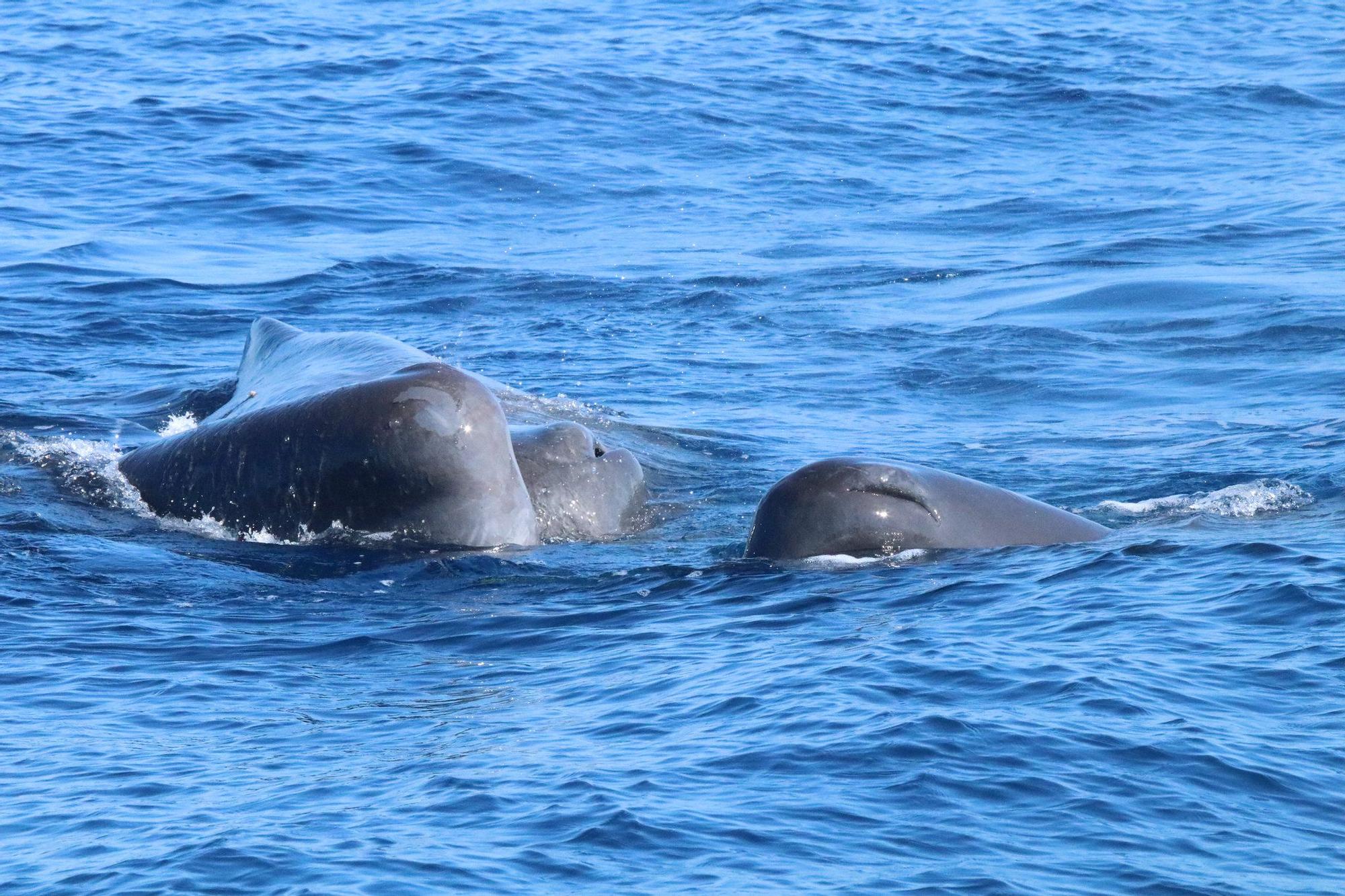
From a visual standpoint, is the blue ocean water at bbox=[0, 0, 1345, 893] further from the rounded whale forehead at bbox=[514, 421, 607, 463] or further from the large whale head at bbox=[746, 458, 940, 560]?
the rounded whale forehead at bbox=[514, 421, 607, 463]

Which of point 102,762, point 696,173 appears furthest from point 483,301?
point 102,762

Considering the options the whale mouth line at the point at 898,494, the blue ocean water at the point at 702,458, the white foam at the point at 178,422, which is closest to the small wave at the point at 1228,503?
the blue ocean water at the point at 702,458

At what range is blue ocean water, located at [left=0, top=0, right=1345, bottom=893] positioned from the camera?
6.53 meters

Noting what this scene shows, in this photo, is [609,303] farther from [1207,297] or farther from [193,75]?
[193,75]

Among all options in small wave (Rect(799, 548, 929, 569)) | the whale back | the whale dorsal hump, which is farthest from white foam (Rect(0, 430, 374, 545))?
small wave (Rect(799, 548, 929, 569))

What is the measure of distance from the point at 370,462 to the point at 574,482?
5.38 feet

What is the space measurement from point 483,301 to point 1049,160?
11.7m

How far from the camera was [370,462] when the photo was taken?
9961 millimetres

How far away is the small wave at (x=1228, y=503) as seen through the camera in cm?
1107

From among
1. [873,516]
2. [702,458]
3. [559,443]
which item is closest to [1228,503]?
[873,516]

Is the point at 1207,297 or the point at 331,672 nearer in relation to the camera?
the point at 331,672

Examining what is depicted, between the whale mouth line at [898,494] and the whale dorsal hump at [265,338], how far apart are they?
4812 mm

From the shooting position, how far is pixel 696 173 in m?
26.8

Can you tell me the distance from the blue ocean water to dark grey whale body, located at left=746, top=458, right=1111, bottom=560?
191mm
